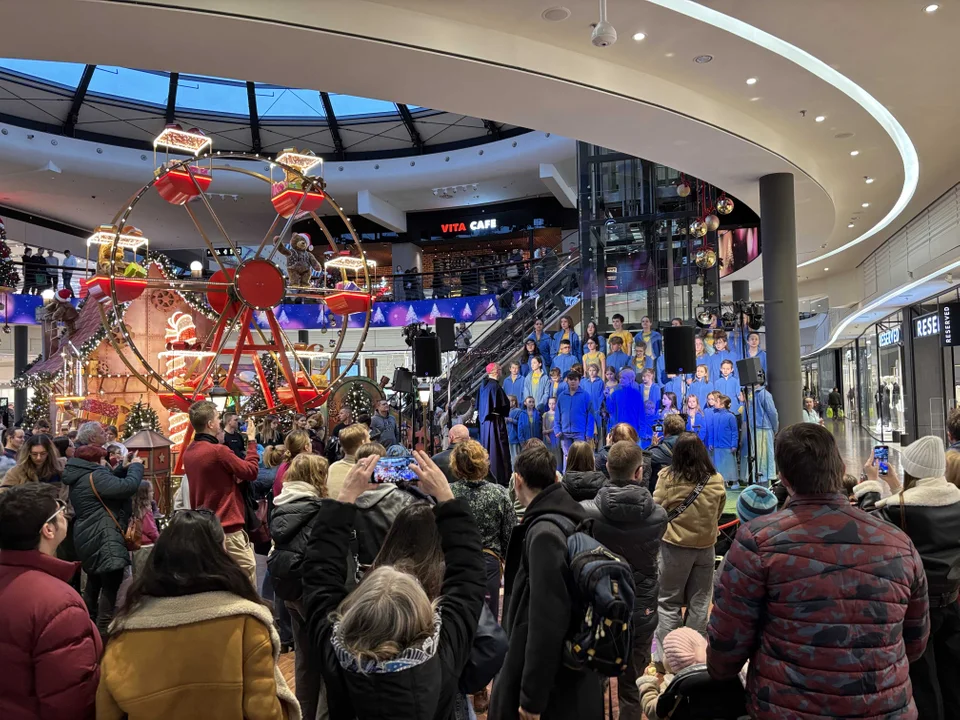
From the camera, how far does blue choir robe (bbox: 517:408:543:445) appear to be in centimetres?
1256

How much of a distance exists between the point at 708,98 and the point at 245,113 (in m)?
15.3

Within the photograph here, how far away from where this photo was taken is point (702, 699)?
1.99 meters

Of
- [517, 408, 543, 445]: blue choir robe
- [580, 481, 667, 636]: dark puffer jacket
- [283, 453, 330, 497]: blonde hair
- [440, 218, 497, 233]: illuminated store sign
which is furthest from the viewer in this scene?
[440, 218, 497, 233]: illuminated store sign

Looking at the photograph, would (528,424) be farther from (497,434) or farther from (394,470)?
(394,470)

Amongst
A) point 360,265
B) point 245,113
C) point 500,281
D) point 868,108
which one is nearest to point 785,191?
point 868,108

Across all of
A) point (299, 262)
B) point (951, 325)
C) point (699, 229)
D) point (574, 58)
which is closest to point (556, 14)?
point (574, 58)

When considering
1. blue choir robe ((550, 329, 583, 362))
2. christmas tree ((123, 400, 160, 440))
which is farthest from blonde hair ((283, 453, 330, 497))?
christmas tree ((123, 400, 160, 440))

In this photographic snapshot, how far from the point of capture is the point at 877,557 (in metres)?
1.81

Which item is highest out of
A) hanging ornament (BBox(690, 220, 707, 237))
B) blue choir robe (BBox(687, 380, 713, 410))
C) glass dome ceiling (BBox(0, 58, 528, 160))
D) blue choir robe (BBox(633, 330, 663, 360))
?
glass dome ceiling (BBox(0, 58, 528, 160))

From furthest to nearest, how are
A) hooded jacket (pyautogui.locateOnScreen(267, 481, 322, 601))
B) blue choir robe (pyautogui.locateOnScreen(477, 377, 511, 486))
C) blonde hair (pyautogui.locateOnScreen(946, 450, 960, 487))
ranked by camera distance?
blue choir robe (pyautogui.locateOnScreen(477, 377, 511, 486)), hooded jacket (pyautogui.locateOnScreen(267, 481, 322, 601)), blonde hair (pyautogui.locateOnScreen(946, 450, 960, 487))

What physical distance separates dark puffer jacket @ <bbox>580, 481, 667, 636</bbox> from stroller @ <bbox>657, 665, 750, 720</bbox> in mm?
1200

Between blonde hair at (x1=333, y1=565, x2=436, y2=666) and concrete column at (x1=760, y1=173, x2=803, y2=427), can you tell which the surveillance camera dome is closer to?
blonde hair at (x1=333, y1=565, x2=436, y2=666)

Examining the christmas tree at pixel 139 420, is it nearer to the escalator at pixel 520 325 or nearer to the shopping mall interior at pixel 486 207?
the shopping mall interior at pixel 486 207

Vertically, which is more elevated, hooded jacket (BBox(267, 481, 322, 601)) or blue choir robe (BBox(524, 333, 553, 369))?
blue choir robe (BBox(524, 333, 553, 369))
